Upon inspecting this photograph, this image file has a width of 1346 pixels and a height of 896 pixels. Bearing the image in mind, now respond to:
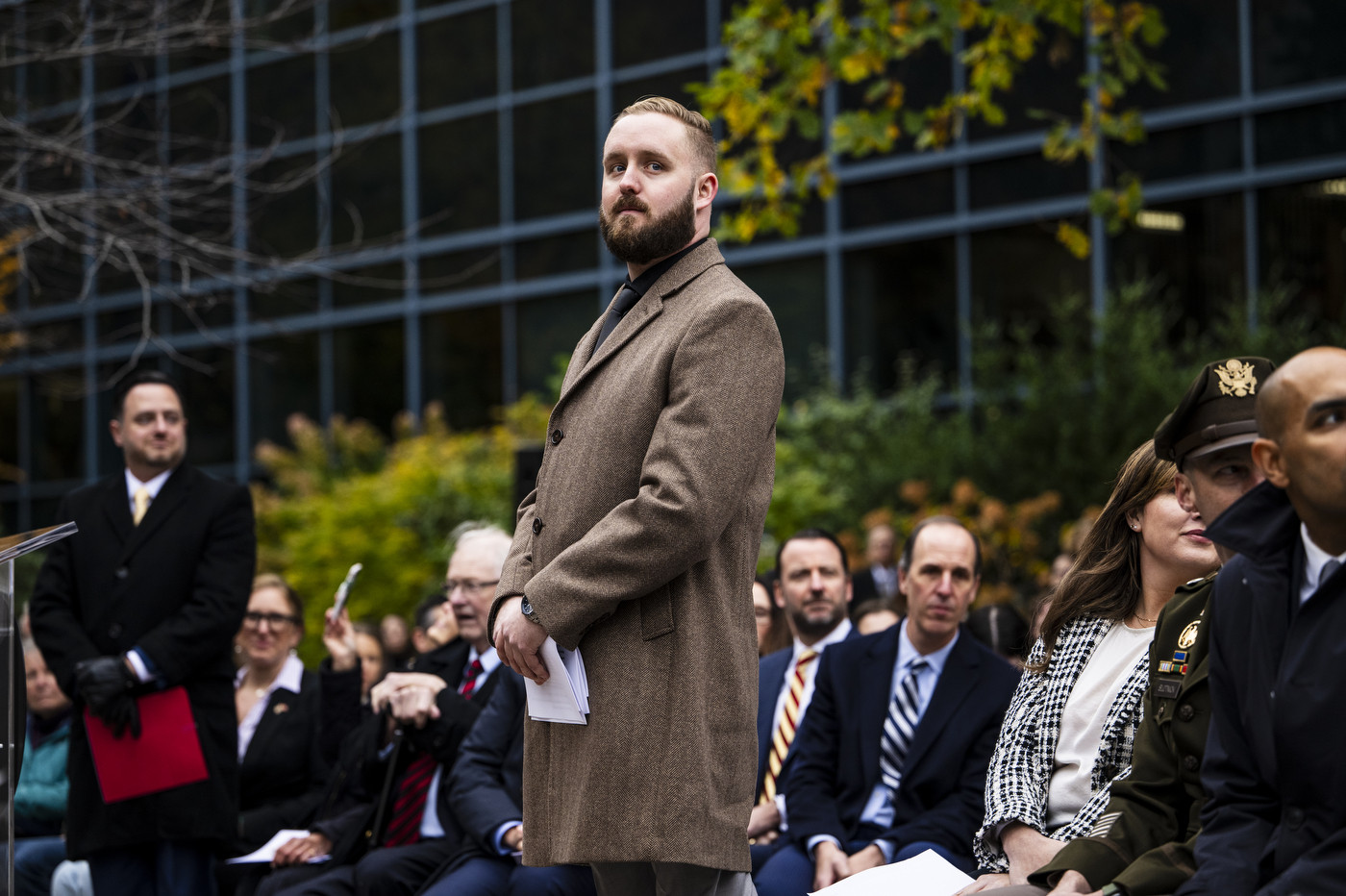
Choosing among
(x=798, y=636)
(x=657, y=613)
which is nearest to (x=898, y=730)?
(x=798, y=636)

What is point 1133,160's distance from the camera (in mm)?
12516

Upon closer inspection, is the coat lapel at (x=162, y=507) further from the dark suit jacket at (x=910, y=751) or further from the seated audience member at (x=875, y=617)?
the seated audience member at (x=875, y=617)

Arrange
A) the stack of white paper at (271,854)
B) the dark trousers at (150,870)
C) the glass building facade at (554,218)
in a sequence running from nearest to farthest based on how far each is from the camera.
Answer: the dark trousers at (150,870) → the stack of white paper at (271,854) → the glass building facade at (554,218)

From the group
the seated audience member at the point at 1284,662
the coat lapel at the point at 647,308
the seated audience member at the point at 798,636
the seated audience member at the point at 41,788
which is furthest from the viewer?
the seated audience member at the point at 41,788

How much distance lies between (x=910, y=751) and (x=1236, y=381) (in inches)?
94.5

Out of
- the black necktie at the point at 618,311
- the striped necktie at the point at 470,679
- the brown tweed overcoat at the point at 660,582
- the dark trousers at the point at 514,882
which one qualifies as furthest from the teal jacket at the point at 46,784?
the black necktie at the point at 618,311

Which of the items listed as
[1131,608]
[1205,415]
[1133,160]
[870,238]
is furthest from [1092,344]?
[1205,415]

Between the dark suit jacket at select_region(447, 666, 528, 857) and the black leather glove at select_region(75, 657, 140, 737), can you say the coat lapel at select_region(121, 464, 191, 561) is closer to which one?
the black leather glove at select_region(75, 657, 140, 737)

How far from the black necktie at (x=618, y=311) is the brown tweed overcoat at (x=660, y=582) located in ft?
0.38

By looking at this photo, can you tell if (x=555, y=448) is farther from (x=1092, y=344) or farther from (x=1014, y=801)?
(x=1092, y=344)

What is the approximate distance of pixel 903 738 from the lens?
5281 millimetres

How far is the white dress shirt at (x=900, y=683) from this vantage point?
5211 mm

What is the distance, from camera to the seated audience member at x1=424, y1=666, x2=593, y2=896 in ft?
17.3

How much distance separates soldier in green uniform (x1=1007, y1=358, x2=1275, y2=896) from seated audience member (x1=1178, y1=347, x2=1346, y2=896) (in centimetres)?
30
